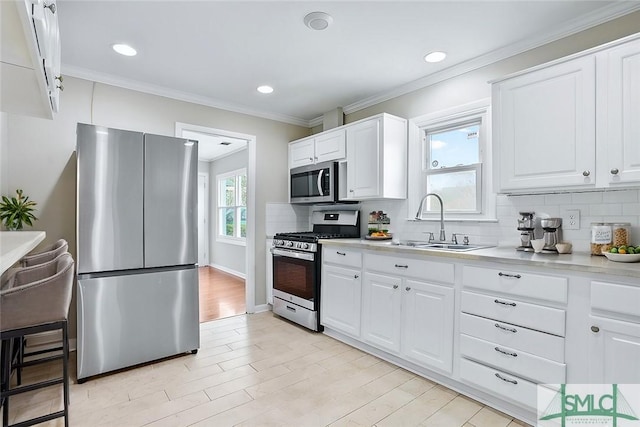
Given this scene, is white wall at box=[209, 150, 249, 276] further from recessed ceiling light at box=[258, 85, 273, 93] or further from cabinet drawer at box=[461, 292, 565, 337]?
cabinet drawer at box=[461, 292, 565, 337]

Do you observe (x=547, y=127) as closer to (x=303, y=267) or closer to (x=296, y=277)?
(x=303, y=267)

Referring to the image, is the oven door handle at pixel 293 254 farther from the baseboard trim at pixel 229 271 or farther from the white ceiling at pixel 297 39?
the baseboard trim at pixel 229 271

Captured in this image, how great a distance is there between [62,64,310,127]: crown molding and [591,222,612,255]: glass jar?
3.45m

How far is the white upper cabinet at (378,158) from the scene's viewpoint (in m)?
3.21

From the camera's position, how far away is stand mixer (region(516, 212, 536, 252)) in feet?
7.88

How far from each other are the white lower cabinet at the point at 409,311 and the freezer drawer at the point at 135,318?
4.99 ft

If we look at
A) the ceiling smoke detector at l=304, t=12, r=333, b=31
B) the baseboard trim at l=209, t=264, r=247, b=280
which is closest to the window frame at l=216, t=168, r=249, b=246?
the baseboard trim at l=209, t=264, r=247, b=280

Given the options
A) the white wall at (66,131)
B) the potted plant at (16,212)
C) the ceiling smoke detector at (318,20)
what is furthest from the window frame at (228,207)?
the ceiling smoke detector at (318,20)

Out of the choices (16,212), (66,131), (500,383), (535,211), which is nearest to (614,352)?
(500,383)

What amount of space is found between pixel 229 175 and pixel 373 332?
480 centimetres

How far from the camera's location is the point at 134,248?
8.62ft

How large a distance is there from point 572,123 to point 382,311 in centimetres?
184

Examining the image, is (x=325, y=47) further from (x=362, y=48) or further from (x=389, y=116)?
(x=389, y=116)

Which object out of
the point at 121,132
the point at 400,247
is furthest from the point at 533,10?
the point at 121,132
